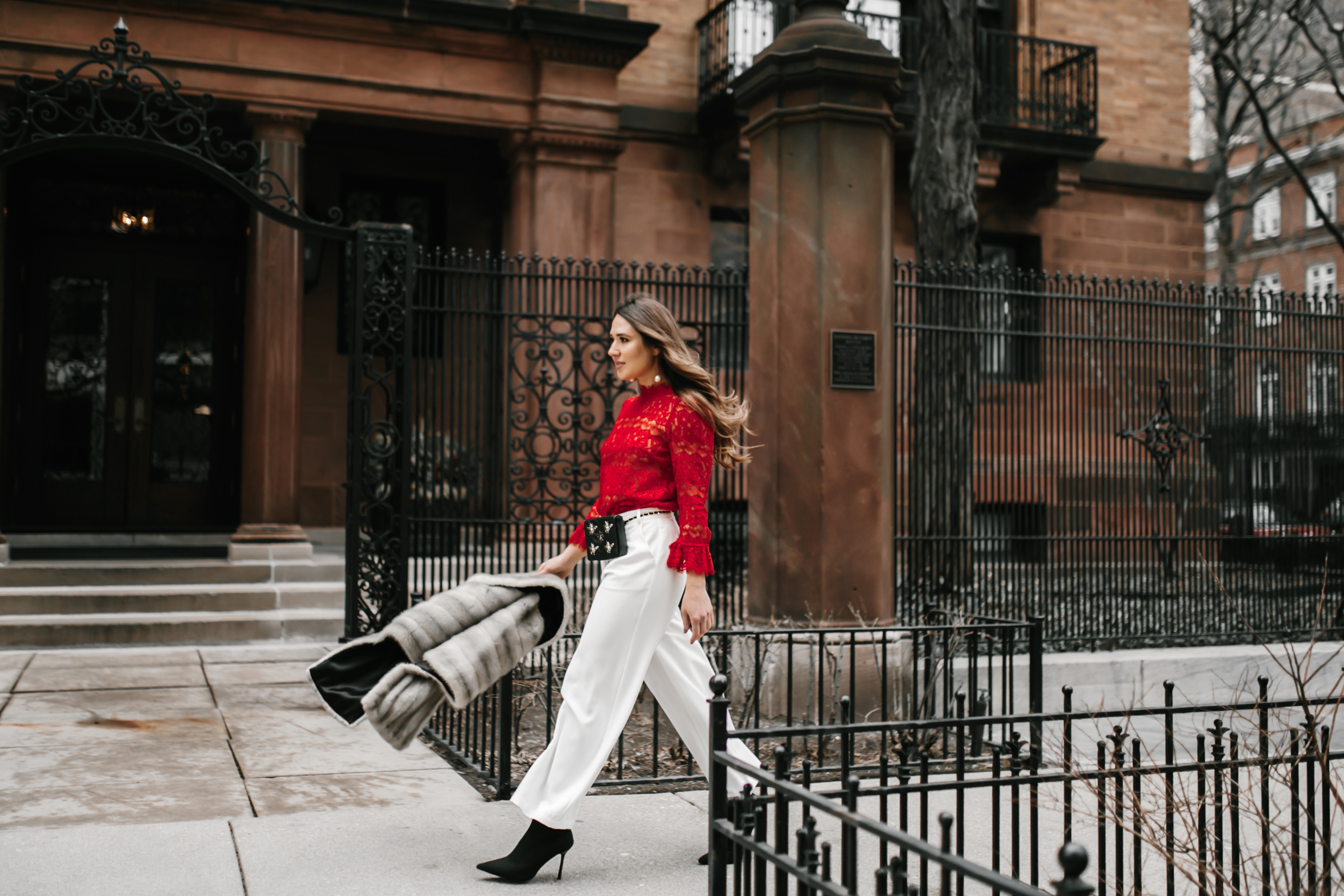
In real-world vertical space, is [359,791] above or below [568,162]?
below

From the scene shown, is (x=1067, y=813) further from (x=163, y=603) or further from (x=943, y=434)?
(x=163, y=603)

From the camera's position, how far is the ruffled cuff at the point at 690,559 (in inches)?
156

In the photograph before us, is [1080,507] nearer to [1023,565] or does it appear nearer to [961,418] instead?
[1023,565]

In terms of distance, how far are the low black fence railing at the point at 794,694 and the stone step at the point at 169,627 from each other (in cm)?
267

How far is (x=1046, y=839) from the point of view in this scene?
512 centimetres

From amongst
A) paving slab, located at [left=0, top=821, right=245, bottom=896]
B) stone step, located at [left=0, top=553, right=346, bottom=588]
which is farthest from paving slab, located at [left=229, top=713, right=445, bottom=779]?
stone step, located at [left=0, top=553, right=346, bottom=588]

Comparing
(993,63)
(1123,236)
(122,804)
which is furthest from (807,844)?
(1123,236)

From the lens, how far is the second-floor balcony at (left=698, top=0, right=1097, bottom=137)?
1480cm

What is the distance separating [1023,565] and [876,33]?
9.47m

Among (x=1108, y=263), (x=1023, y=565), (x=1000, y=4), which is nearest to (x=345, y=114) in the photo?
(x=1023, y=565)

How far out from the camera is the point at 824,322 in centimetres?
726

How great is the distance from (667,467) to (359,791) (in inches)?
89.7

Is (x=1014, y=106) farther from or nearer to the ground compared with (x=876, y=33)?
nearer to the ground

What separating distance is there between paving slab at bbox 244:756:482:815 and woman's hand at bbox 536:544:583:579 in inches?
53.5
